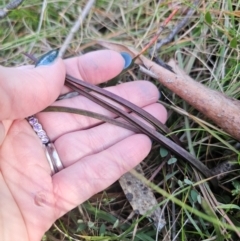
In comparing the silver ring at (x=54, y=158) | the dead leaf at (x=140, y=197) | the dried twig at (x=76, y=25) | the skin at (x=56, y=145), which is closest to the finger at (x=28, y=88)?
the skin at (x=56, y=145)

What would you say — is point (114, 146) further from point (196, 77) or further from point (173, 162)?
point (196, 77)

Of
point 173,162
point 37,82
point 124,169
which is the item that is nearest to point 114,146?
point 124,169

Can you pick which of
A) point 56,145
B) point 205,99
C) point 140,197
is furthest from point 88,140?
point 205,99

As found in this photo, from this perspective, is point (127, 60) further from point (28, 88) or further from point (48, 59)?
point (28, 88)

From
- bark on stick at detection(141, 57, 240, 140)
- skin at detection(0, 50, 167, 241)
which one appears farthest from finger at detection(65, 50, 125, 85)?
bark on stick at detection(141, 57, 240, 140)

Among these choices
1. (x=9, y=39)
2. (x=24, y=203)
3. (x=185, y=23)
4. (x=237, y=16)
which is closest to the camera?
(x=24, y=203)

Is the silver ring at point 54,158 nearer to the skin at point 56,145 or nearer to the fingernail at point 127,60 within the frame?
the skin at point 56,145
